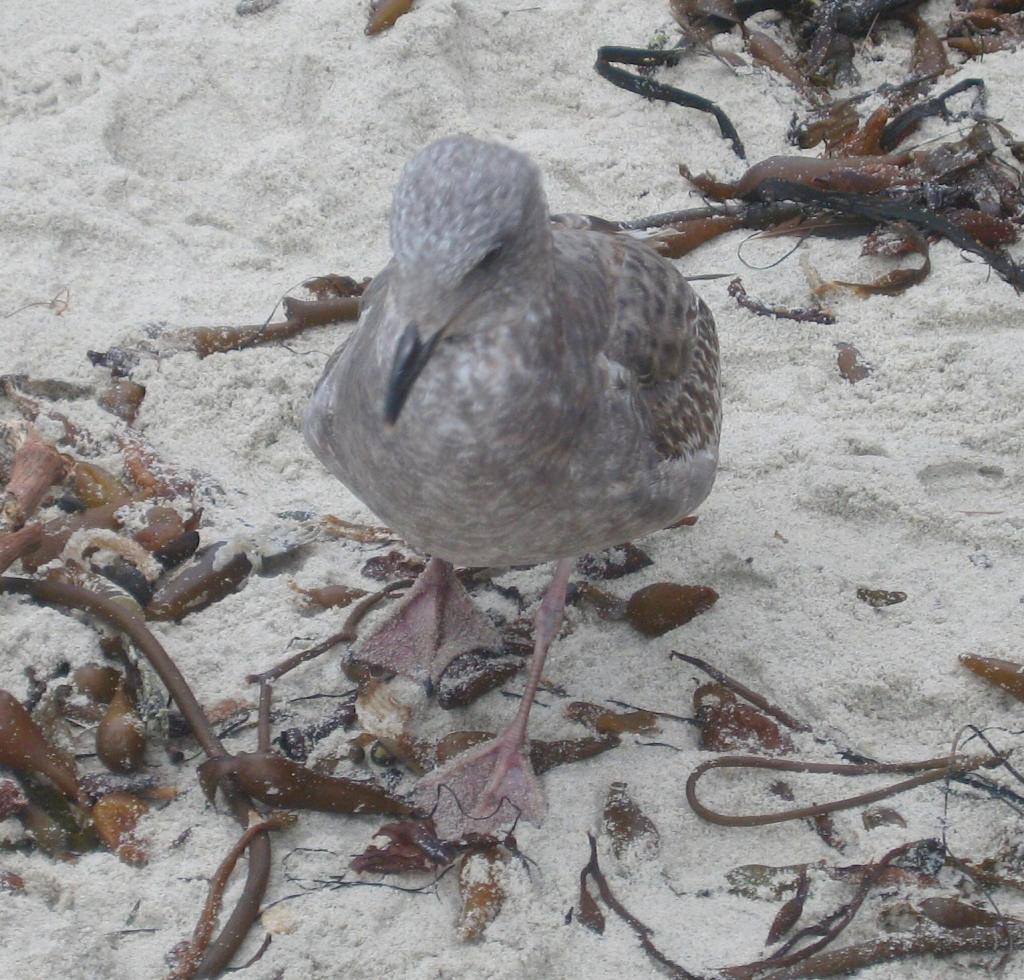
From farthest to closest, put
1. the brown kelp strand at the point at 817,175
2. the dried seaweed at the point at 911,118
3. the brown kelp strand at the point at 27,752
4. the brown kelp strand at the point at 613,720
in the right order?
the dried seaweed at the point at 911,118 < the brown kelp strand at the point at 817,175 < the brown kelp strand at the point at 613,720 < the brown kelp strand at the point at 27,752

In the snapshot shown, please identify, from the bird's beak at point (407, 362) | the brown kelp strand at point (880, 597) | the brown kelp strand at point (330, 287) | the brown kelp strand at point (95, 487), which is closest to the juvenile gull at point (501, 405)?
the bird's beak at point (407, 362)

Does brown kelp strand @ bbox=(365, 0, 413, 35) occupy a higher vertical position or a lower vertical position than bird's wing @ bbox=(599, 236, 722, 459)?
higher

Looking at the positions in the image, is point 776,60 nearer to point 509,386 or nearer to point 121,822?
point 509,386

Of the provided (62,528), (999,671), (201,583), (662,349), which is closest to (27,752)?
(201,583)

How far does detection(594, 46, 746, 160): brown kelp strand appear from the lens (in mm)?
5371

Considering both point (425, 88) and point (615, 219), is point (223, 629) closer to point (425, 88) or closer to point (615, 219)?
point (615, 219)

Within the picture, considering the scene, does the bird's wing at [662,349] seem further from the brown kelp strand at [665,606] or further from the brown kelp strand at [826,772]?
the brown kelp strand at [826,772]

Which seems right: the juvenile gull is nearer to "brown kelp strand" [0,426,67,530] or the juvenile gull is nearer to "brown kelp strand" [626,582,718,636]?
"brown kelp strand" [626,582,718,636]

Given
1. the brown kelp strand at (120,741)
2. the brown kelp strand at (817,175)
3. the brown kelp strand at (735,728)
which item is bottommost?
the brown kelp strand at (735,728)

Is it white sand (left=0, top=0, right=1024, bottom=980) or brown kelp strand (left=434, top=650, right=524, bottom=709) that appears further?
brown kelp strand (left=434, top=650, right=524, bottom=709)

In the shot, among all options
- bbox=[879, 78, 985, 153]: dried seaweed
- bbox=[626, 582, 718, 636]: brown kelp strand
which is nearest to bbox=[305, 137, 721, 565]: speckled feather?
bbox=[626, 582, 718, 636]: brown kelp strand

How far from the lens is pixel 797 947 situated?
9.45ft

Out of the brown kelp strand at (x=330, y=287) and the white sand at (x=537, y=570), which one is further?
the brown kelp strand at (x=330, y=287)

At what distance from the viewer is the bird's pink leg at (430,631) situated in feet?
12.0
